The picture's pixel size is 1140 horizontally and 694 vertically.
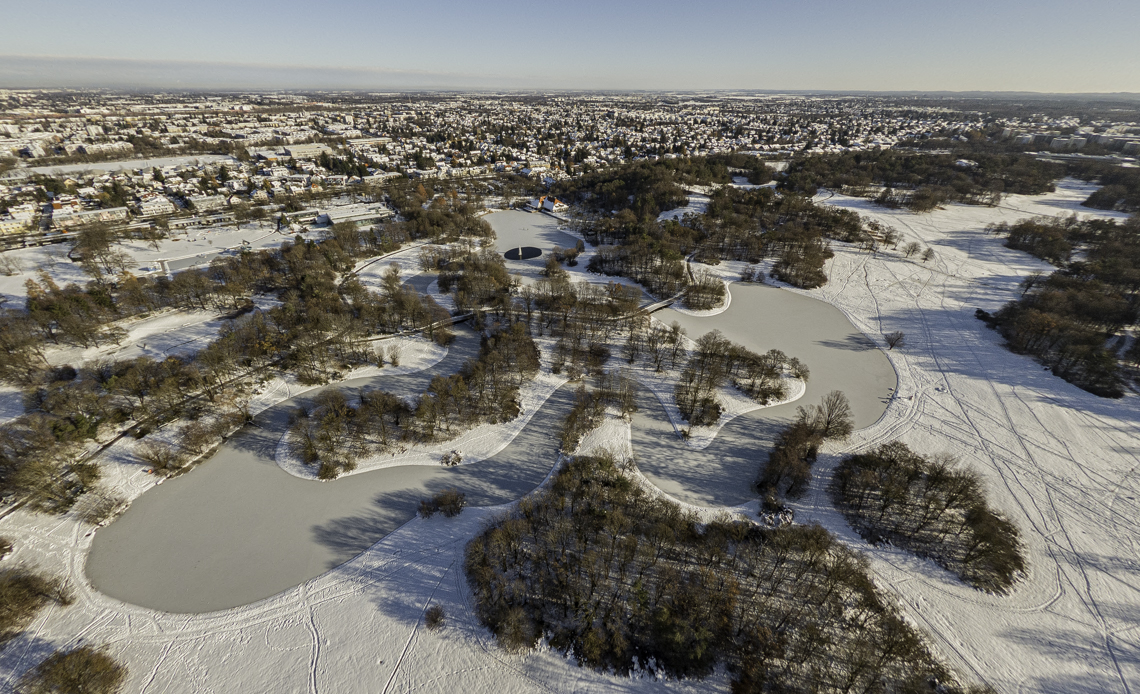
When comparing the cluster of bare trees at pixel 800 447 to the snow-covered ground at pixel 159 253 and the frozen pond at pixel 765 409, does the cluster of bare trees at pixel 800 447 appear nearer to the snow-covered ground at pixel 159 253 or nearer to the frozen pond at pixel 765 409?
the frozen pond at pixel 765 409

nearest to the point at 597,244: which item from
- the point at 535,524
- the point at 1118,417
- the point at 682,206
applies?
the point at 682,206

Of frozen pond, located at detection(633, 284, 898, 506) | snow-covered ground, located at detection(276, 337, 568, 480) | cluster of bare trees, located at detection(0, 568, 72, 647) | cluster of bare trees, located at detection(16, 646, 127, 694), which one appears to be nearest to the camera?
cluster of bare trees, located at detection(16, 646, 127, 694)

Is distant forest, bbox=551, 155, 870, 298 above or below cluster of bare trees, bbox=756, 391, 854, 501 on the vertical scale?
above

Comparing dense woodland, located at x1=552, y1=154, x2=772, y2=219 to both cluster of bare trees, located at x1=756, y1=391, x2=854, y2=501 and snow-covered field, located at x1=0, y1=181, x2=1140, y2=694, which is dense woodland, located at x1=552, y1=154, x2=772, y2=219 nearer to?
cluster of bare trees, located at x1=756, y1=391, x2=854, y2=501

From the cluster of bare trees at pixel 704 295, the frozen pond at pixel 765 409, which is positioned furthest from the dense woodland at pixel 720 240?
the frozen pond at pixel 765 409

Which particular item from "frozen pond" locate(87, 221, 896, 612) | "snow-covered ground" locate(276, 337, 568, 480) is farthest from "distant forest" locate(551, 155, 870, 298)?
"snow-covered ground" locate(276, 337, 568, 480)

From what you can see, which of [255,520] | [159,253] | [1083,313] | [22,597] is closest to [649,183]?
[1083,313]

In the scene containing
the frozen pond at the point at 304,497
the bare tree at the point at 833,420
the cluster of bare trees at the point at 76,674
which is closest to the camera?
the cluster of bare trees at the point at 76,674
